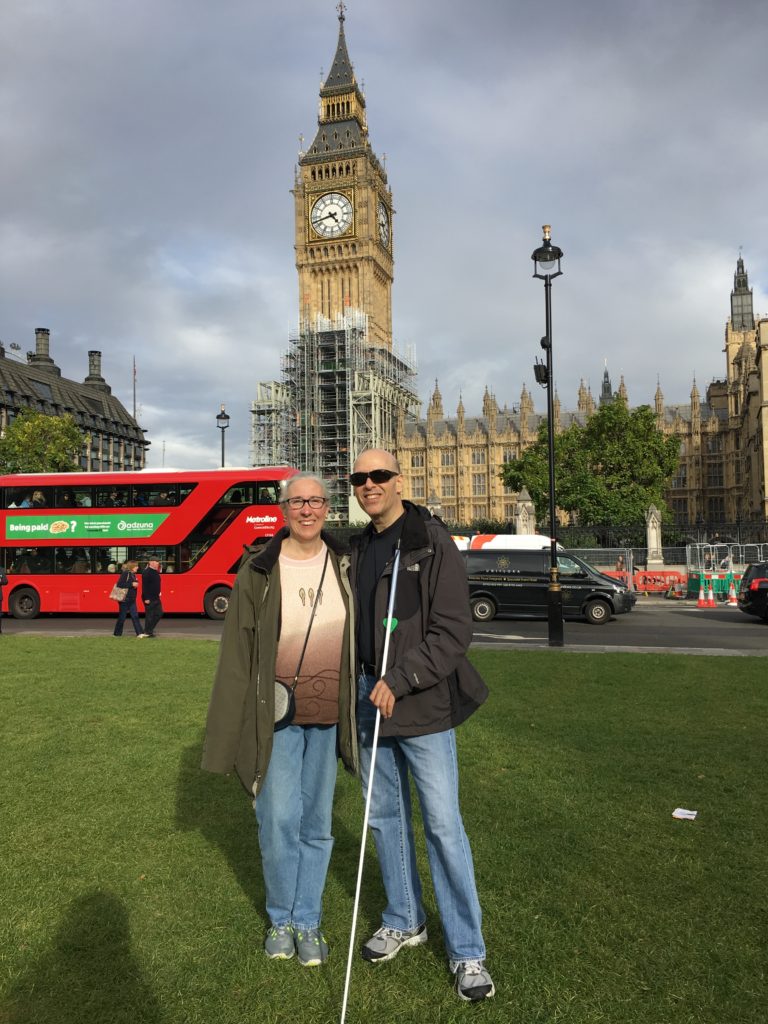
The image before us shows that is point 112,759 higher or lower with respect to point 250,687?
lower

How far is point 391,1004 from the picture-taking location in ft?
10.1

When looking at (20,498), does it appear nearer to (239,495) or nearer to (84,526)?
(84,526)

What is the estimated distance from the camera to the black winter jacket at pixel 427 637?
3.21 meters

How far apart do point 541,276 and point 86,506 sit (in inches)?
536

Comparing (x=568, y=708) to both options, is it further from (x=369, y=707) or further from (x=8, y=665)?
(x=8, y=665)

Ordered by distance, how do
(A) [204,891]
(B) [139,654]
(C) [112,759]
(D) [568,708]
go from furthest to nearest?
1. (B) [139,654]
2. (D) [568,708]
3. (C) [112,759]
4. (A) [204,891]

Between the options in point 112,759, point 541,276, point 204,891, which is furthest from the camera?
point 541,276

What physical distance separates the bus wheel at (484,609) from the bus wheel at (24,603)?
12.3 m

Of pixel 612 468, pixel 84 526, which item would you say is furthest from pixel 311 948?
pixel 612 468

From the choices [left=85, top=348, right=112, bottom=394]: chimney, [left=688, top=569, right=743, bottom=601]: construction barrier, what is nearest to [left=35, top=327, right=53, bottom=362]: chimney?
[left=85, top=348, right=112, bottom=394]: chimney

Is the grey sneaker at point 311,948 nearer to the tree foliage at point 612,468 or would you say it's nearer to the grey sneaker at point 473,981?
the grey sneaker at point 473,981

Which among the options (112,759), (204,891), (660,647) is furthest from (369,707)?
(660,647)

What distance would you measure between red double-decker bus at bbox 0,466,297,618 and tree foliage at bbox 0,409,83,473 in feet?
97.5

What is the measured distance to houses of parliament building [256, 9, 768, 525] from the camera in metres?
82.1
